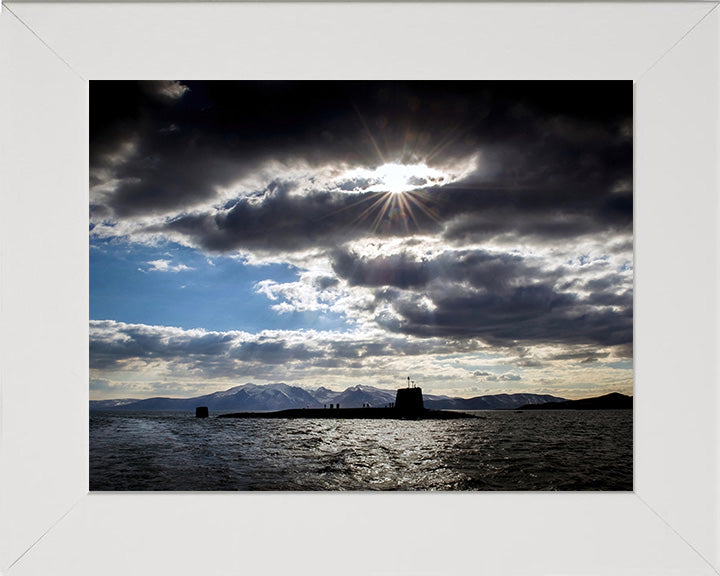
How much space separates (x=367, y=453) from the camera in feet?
47.1

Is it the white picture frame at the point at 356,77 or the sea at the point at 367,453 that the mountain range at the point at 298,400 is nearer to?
the sea at the point at 367,453

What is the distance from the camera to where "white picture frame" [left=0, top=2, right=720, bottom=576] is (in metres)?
2.38

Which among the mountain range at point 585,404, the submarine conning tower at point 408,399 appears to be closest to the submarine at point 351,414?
the submarine conning tower at point 408,399

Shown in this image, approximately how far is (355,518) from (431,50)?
99.5 inches

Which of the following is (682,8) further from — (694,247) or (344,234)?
(344,234)

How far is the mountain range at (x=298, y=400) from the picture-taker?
16.2m

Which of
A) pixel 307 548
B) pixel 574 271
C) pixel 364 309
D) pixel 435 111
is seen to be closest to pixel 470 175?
pixel 435 111

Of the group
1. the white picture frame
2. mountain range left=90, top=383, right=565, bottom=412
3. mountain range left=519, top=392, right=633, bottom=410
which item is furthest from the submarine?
the white picture frame

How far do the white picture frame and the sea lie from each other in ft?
18.1

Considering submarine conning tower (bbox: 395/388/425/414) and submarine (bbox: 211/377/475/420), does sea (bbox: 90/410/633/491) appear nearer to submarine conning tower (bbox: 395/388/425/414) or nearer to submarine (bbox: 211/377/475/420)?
submarine (bbox: 211/377/475/420)

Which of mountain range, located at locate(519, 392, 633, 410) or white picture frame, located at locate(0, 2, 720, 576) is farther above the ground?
white picture frame, located at locate(0, 2, 720, 576)

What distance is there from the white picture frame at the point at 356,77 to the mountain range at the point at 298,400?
12.2 metres
